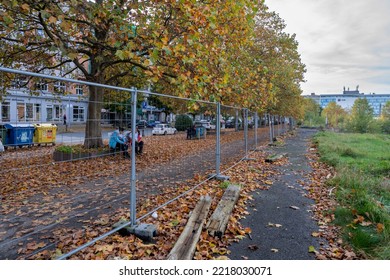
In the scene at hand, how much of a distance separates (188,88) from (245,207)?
423 cm

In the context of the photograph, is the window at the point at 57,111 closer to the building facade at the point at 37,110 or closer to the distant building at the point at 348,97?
the building facade at the point at 37,110

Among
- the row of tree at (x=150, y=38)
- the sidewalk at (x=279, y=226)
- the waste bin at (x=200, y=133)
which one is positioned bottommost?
the sidewalk at (x=279, y=226)

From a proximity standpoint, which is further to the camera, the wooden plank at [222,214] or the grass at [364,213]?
the wooden plank at [222,214]

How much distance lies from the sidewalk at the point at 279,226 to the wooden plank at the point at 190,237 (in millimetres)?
546

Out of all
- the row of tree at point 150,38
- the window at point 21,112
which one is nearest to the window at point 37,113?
the window at point 21,112

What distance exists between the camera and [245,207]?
5.76 m

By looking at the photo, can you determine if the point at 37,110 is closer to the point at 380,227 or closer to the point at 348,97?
the point at 380,227

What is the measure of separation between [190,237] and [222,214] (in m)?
1.07

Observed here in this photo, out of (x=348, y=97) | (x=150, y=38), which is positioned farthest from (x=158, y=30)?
(x=348, y=97)

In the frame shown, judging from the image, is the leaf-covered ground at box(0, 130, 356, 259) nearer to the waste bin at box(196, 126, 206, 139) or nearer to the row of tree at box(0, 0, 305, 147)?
the waste bin at box(196, 126, 206, 139)

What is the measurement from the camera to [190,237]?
397 cm

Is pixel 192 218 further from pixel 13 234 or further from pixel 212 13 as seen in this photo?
pixel 212 13

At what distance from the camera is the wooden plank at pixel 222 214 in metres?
4.35
